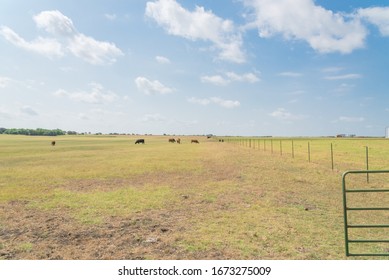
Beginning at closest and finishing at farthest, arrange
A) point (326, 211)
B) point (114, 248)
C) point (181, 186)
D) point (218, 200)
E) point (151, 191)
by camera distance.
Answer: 1. point (114, 248)
2. point (326, 211)
3. point (218, 200)
4. point (151, 191)
5. point (181, 186)

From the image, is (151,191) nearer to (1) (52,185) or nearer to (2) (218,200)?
(2) (218,200)

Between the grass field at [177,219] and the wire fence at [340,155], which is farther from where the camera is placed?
the wire fence at [340,155]

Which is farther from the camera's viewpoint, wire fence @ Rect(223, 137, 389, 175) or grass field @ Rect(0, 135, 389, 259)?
wire fence @ Rect(223, 137, 389, 175)

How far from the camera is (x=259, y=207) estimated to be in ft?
32.5

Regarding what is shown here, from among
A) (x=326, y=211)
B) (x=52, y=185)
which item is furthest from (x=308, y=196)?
(x=52, y=185)

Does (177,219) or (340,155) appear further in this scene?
(340,155)

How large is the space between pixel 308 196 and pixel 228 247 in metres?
6.64

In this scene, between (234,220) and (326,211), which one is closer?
(234,220)

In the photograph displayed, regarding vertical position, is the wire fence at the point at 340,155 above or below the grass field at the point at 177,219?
below

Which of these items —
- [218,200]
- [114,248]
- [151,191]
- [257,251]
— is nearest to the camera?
[257,251]

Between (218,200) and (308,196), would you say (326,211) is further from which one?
(218,200)

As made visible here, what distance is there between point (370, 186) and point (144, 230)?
444 inches

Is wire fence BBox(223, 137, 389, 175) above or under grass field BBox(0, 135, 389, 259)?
under

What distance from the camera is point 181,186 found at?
46.6 feet
